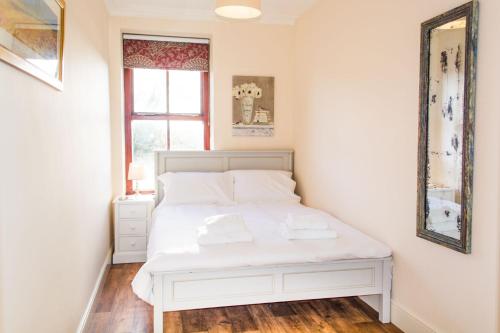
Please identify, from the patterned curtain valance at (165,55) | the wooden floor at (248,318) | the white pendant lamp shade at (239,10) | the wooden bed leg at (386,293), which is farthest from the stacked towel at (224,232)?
the patterned curtain valance at (165,55)

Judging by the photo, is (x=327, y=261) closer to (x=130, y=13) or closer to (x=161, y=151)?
(x=161, y=151)

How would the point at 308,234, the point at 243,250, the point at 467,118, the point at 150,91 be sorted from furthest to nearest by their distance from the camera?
the point at 150,91
the point at 308,234
the point at 243,250
the point at 467,118

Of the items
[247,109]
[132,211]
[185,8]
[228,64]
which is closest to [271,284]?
[132,211]

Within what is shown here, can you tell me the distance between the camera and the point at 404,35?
256 cm

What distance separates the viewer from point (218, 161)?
4.41 m

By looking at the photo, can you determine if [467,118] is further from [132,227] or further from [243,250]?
[132,227]

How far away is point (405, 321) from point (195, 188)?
2.26 metres

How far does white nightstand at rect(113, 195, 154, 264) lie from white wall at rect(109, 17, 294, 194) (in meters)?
0.42

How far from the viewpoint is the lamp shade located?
409 centimetres

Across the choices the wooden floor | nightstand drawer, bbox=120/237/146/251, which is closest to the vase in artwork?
nightstand drawer, bbox=120/237/146/251

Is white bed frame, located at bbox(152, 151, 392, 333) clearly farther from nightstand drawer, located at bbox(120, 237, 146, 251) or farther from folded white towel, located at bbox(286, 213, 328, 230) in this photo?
nightstand drawer, located at bbox(120, 237, 146, 251)

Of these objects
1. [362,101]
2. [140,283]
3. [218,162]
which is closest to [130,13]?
[218,162]

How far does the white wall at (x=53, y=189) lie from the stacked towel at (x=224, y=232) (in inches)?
30.5

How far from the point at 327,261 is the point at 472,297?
2.73 ft
